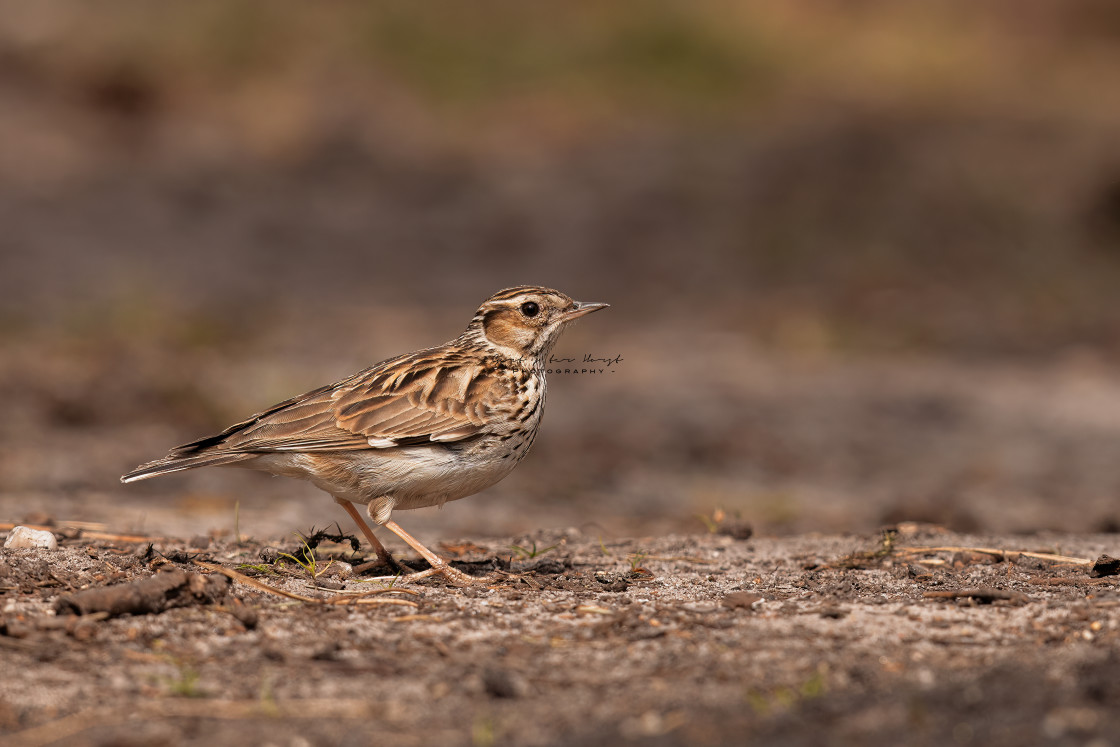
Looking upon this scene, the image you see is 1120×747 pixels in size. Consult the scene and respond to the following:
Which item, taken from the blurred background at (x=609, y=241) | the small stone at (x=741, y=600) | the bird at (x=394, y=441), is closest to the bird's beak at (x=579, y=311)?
the bird at (x=394, y=441)

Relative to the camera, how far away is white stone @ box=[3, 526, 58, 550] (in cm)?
596

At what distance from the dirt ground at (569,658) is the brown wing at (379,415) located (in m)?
0.61

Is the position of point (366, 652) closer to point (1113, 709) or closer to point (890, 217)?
point (1113, 709)

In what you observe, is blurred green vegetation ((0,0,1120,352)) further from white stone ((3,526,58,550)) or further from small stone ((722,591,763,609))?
small stone ((722,591,763,609))

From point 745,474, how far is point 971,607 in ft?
20.4

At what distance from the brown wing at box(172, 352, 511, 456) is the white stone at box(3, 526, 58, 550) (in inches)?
30.4

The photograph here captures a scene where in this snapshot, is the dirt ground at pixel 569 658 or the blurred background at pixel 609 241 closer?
the dirt ground at pixel 569 658

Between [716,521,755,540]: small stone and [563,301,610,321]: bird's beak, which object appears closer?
[563,301,610,321]: bird's beak

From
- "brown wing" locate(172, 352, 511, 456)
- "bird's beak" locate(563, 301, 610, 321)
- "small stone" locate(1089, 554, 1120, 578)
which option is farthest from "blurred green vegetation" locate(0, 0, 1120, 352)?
"small stone" locate(1089, 554, 1120, 578)

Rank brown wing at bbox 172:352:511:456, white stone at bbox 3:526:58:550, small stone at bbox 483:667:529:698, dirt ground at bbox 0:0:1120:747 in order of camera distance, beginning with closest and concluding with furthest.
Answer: small stone at bbox 483:667:529:698 < dirt ground at bbox 0:0:1120:747 < white stone at bbox 3:526:58:550 < brown wing at bbox 172:352:511:456

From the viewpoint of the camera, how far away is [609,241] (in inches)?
798

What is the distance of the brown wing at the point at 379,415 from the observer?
607 centimetres

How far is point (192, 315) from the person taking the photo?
15.0m

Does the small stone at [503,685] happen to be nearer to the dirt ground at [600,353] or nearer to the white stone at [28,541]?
the dirt ground at [600,353]
